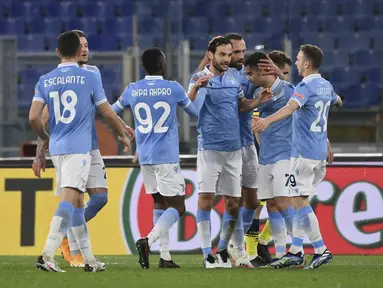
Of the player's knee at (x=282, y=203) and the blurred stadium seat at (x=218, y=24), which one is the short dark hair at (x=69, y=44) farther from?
the blurred stadium seat at (x=218, y=24)

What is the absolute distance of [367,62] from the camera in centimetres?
1720

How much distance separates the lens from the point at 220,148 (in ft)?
27.3

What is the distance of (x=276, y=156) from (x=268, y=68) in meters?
0.77

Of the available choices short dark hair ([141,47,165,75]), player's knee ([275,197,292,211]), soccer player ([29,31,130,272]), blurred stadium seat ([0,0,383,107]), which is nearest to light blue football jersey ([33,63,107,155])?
soccer player ([29,31,130,272])

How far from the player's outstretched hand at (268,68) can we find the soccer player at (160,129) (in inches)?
30.9

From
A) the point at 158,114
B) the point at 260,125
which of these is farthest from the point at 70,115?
the point at 260,125

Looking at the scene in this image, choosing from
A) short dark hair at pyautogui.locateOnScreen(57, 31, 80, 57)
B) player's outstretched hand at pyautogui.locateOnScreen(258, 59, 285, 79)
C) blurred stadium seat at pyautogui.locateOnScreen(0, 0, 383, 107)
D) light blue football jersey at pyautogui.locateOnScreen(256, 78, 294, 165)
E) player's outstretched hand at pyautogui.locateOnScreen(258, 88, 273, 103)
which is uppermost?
blurred stadium seat at pyautogui.locateOnScreen(0, 0, 383, 107)

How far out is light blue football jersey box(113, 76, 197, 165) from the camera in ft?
26.2

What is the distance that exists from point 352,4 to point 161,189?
10563 mm

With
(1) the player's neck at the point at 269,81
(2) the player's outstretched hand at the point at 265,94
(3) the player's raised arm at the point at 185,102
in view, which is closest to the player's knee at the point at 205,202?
(3) the player's raised arm at the point at 185,102

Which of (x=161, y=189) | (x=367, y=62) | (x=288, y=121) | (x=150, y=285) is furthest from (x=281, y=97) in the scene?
(x=367, y=62)

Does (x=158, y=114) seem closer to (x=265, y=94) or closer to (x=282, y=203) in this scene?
(x=265, y=94)

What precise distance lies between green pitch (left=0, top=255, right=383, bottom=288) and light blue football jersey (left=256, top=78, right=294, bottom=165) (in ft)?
3.40

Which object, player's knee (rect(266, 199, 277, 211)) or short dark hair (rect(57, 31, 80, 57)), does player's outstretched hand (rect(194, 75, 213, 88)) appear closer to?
→ short dark hair (rect(57, 31, 80, 57))
